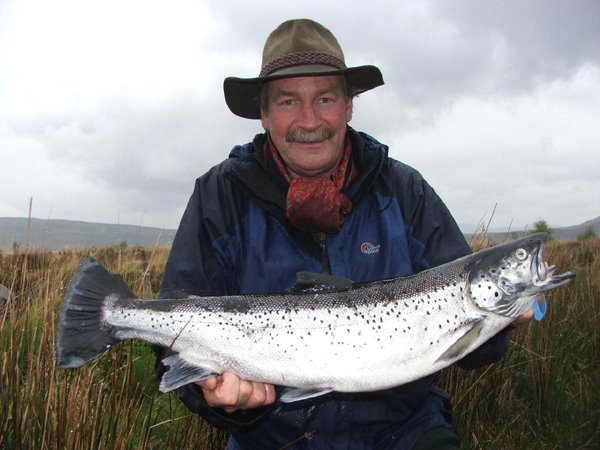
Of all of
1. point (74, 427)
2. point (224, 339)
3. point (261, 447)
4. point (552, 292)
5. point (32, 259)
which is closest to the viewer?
point (74, 427)

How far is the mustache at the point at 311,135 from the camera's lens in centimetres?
391

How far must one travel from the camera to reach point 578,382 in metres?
5.20

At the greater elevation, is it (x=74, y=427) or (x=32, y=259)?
(x=32, y=259)

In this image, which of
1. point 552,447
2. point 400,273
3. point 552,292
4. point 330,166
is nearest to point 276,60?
point 330,166

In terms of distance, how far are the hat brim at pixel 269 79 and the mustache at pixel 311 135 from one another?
40 centimetres

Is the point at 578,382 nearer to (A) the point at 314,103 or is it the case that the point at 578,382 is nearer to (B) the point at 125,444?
(A) the point at 314,103

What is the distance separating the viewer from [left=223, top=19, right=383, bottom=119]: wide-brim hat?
395 cm

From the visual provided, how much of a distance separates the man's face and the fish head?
4.62ft

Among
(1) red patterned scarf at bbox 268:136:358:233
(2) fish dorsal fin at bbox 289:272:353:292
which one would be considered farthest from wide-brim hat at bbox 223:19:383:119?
(2) fish dorsal fin at bbox 289:272:353:292

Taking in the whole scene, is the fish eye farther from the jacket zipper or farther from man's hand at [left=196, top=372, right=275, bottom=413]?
man's hand at [left=196, top=372, right=275, bottom=413]

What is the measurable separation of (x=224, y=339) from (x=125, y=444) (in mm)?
726

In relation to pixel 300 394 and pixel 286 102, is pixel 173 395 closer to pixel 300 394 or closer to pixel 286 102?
pixel 300 394

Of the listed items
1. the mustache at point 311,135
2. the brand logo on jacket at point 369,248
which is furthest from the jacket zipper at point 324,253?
the mustache at point 311,135

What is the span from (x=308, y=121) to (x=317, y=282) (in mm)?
1284
